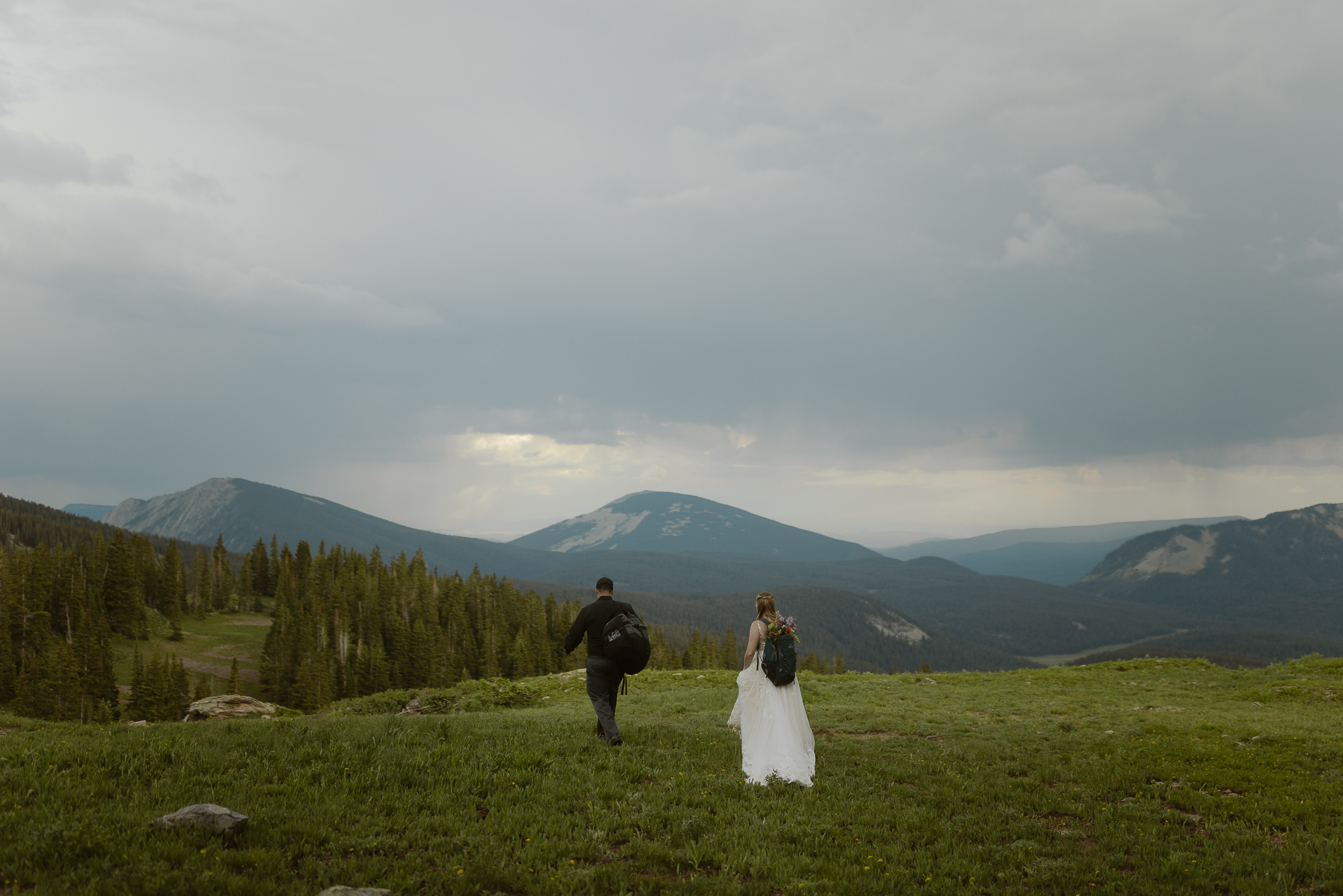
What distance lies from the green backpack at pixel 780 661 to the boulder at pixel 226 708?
29.0 meters

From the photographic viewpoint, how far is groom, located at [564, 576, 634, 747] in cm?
1562

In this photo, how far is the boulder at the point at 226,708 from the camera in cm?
3197

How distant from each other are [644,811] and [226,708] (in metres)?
31.4

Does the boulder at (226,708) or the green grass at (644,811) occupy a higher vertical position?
the green grass at (644,811)

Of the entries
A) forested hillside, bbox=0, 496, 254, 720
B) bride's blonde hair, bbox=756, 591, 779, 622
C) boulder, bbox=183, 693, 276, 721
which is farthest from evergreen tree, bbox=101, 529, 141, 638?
bride's blonde hair, bbox=756, 591, 779, 622

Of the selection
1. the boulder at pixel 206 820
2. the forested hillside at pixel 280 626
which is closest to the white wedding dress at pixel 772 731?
the boulder at pixel 206 820

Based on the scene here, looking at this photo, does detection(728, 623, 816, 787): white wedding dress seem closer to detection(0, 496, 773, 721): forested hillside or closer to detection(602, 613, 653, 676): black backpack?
detection(602, 613, 653, 676): black backpack

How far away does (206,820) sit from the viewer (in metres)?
8.95

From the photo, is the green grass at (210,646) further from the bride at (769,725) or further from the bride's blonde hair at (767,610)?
the bride's blonde hair at (767,610)

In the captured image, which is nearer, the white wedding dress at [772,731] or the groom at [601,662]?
the white wedding dress at [772,731]

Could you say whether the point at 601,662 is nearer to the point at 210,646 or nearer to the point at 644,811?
the point at 644,811

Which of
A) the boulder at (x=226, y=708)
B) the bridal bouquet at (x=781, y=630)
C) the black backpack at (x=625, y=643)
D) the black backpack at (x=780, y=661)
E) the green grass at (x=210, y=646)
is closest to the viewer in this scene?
the black backpack at (x=780, y=661)

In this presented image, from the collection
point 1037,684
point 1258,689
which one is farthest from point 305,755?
point 1258,689

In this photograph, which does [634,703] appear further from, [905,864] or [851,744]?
[905,864]
